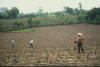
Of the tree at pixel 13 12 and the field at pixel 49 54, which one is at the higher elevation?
the tree at pixel 13 12

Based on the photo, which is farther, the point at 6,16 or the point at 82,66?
the point at 6,16

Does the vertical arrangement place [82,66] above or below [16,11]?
below

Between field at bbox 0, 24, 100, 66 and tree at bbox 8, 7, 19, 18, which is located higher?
tree at bbox 8, 7, 19, 18

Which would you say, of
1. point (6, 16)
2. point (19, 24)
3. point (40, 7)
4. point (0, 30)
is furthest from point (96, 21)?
point (40, 7)

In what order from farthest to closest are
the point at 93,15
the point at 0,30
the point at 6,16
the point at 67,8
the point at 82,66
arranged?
the point at 67,8 → the point at 6,16 → the point at 93,15 → the point at 0,30 → the point at 82,66

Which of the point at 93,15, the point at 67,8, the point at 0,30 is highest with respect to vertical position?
the point at 67,8

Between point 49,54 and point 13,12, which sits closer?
point 49,54

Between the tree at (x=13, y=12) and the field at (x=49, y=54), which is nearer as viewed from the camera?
the field at (x=49, y=54)

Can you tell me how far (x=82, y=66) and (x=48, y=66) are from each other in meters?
1.18

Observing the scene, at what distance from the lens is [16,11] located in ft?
167

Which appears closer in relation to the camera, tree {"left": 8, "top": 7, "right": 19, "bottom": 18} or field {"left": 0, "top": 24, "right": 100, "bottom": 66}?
field {"left": 0, "top": 24, "right": 100, "bottom": 66}

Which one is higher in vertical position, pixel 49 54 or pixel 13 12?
pixel 13 12

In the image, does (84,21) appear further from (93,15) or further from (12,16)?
(12,16)

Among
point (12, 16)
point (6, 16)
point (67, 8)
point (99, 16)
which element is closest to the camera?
point (99, 16)
